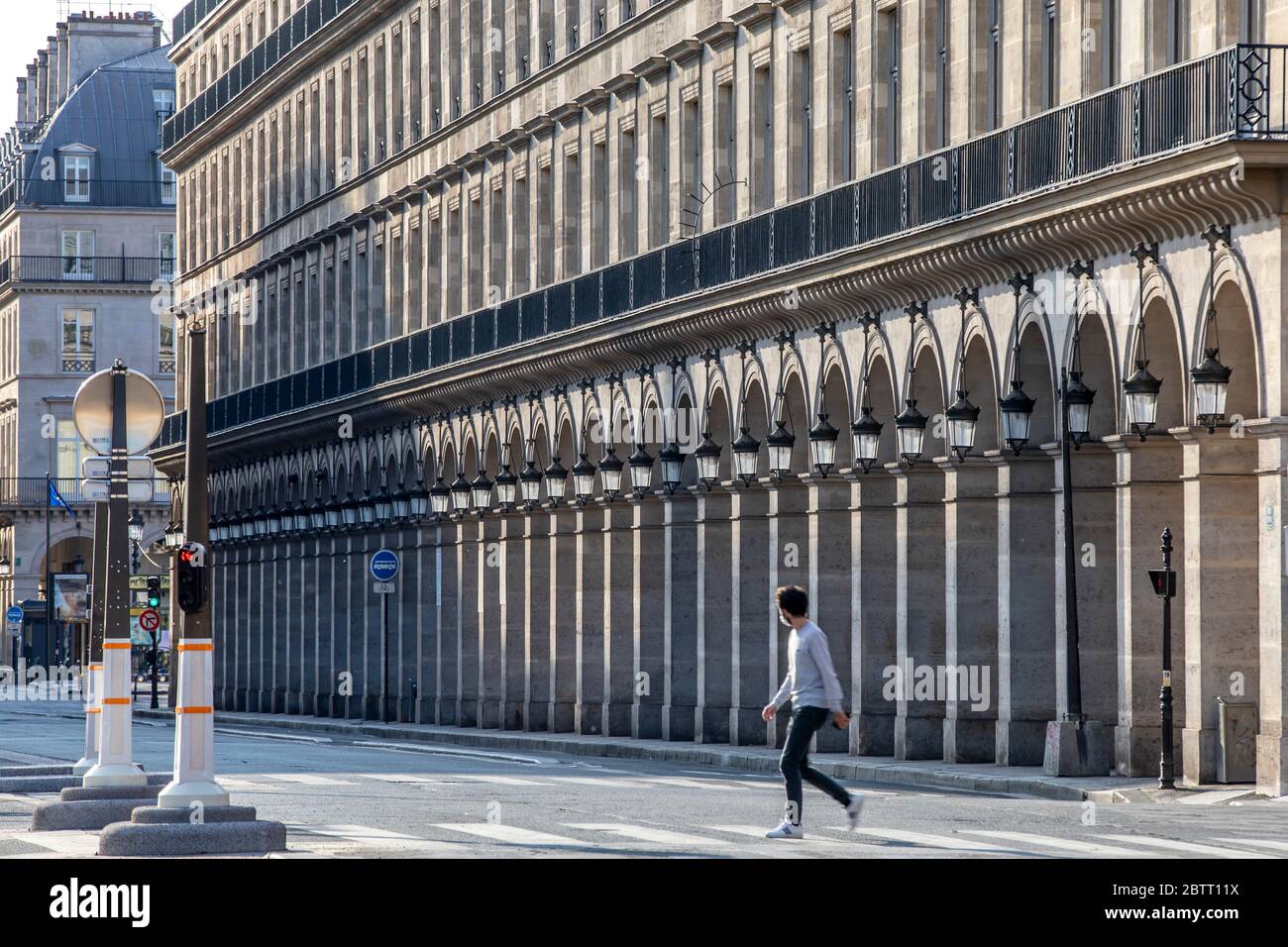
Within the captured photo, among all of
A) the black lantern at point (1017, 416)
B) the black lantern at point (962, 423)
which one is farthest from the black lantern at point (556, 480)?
the black lantern at point (1017, 416)

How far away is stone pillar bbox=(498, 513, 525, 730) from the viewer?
205 ft

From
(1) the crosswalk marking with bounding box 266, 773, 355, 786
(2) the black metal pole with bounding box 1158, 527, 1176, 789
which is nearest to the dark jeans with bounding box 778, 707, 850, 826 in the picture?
(2) the black metal pole with bounding box 1158, 527, 1176, 789

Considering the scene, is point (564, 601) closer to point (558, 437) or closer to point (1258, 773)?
point (558, 437)

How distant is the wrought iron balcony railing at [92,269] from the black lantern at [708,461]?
3242 inches

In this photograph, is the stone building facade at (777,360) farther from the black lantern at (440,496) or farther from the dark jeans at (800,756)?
the dark jeans at (800,756)

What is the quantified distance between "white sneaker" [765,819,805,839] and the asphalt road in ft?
0.44

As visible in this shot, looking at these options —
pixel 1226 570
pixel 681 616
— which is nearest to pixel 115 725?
pixel 1226 570

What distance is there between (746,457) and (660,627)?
672cm

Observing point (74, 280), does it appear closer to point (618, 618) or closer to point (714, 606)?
point (618, 618)

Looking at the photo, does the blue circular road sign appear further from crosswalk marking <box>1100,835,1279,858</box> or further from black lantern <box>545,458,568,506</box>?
crosswalk marking <box>1100,835,1279,858</box>

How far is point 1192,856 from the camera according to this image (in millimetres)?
22172

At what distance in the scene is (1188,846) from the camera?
77.7ft

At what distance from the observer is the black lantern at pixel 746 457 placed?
48.8 m
